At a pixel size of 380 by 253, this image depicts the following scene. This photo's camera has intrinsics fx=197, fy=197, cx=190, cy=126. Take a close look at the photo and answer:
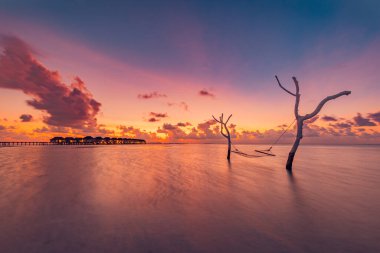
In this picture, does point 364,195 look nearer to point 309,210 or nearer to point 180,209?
point 309,210

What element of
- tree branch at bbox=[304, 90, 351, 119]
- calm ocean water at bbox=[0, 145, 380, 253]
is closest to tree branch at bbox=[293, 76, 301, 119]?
tree branch at bbox=[304, 90, 351, 119]

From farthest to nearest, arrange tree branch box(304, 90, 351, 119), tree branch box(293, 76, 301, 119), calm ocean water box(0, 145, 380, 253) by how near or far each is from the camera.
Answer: tree branch box(293, 76, 301, 119) → tree branch box(304, 90, 351, 119) → calm ocean water box(0, 145, 380, 253)

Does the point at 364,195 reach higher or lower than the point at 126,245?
lower

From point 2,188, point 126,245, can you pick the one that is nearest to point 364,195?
point 126,245

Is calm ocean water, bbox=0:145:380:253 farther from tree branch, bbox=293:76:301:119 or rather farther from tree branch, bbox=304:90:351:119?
tree branch, bbox=293:76:301:119

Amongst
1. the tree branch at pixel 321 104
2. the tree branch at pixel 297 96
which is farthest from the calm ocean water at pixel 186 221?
the tree branch at pixel 297 96

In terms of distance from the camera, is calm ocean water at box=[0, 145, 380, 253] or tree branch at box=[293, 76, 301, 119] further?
tree branch at box=[293, 76, 301, 119]

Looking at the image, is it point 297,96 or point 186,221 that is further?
point 297,96

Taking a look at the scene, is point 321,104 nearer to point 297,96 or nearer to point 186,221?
point 297,96

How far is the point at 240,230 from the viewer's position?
5.37 meters

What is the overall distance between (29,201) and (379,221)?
12.7 metres

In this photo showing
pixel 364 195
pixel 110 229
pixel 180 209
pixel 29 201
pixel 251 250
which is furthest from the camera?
pixel 364 195

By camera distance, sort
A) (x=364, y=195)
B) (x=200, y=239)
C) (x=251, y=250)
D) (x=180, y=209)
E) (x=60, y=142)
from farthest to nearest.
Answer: (x=60, y=142) → (x=364, y=195) → (x=180, y=209) → (x=200, y=239) → (x=251, y=250)

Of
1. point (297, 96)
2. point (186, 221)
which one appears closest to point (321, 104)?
point (297, 96)
